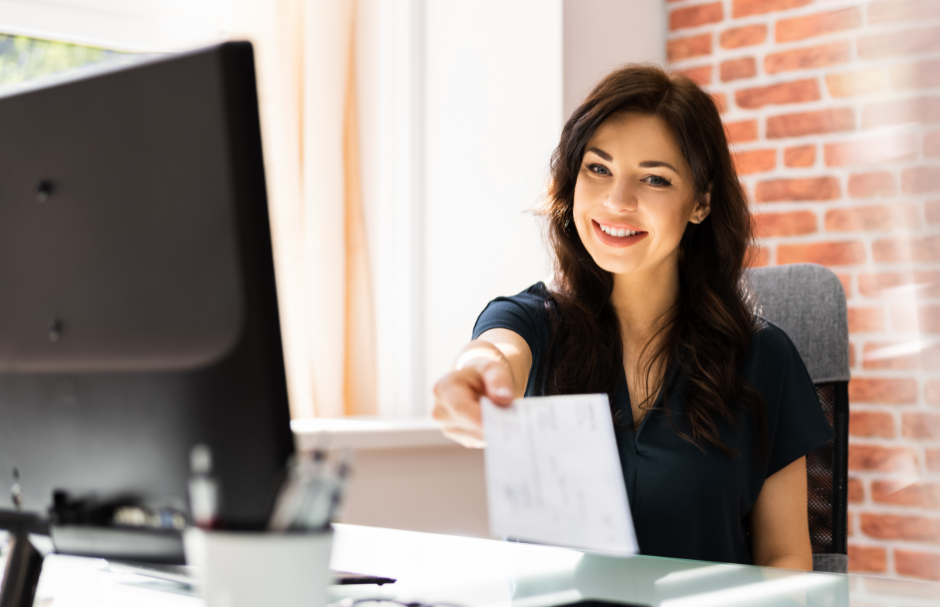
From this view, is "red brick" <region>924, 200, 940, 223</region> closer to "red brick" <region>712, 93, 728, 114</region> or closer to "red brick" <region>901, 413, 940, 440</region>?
"red brick" <region>901, 413, 940, 440</region>

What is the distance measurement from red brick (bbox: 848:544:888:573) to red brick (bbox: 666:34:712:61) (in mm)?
1377

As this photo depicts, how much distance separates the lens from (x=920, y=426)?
202 cm

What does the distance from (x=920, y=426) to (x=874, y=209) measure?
54cm

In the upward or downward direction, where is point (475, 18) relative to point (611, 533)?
upward

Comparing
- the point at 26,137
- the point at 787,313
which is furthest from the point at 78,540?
the point at 787,313

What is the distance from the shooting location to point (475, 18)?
86.0 inches

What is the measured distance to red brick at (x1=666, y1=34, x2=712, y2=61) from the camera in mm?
2371

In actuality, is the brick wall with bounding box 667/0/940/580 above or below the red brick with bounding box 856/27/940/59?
below

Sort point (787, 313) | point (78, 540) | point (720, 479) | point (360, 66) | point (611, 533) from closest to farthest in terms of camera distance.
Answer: point (78, 540) < point (611, 533) < point (720, 479) < point (787, 313) < point (360, 66)

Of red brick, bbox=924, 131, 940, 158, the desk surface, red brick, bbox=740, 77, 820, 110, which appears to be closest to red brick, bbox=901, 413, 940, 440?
red brick, bbox=924, 131, 940, 158

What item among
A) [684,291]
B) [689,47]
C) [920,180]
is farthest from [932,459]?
[689,47]

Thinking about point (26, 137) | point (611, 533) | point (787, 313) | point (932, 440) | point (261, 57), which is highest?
point (261, 57)

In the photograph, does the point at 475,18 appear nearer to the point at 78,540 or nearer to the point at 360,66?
the point at 360,66

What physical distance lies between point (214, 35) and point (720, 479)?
1.63 metres
